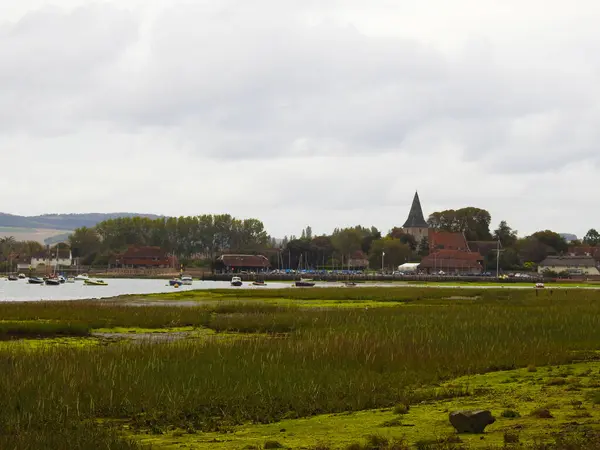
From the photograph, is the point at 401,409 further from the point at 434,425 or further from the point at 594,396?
the point at 594,396

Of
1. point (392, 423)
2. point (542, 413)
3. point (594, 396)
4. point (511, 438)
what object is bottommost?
point (392, 423)

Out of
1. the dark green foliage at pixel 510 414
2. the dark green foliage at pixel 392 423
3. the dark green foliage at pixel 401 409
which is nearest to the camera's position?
the dark green foliage at pixel 392 423

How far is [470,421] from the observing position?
2030cm

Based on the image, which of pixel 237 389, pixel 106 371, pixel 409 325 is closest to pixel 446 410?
pixel 237 389

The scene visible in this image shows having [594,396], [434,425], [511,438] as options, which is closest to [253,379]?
[434,425]

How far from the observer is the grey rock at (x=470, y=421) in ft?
66.6

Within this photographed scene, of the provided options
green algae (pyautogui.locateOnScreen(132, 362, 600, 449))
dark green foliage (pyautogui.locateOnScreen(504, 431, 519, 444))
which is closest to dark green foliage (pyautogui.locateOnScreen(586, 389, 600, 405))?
green algae (pyautogui.locateOnScreen(132, 362, 600, 449))

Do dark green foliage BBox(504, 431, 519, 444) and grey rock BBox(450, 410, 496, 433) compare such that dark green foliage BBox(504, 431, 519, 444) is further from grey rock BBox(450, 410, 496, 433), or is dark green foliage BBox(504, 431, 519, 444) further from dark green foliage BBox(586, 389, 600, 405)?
dark green foliage BBox(586, 389, 600, 405)

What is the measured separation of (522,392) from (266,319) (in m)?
31.3

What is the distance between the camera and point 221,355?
3359 centimetres

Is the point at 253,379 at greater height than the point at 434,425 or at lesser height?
greater

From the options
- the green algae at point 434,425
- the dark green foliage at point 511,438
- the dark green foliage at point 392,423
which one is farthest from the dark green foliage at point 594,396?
the dark green foliage at point 392,423

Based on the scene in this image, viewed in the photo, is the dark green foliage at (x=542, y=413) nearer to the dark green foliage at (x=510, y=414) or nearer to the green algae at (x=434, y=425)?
the green algae at (x=434, y=425)

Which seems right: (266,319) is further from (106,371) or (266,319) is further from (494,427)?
(494,427)
